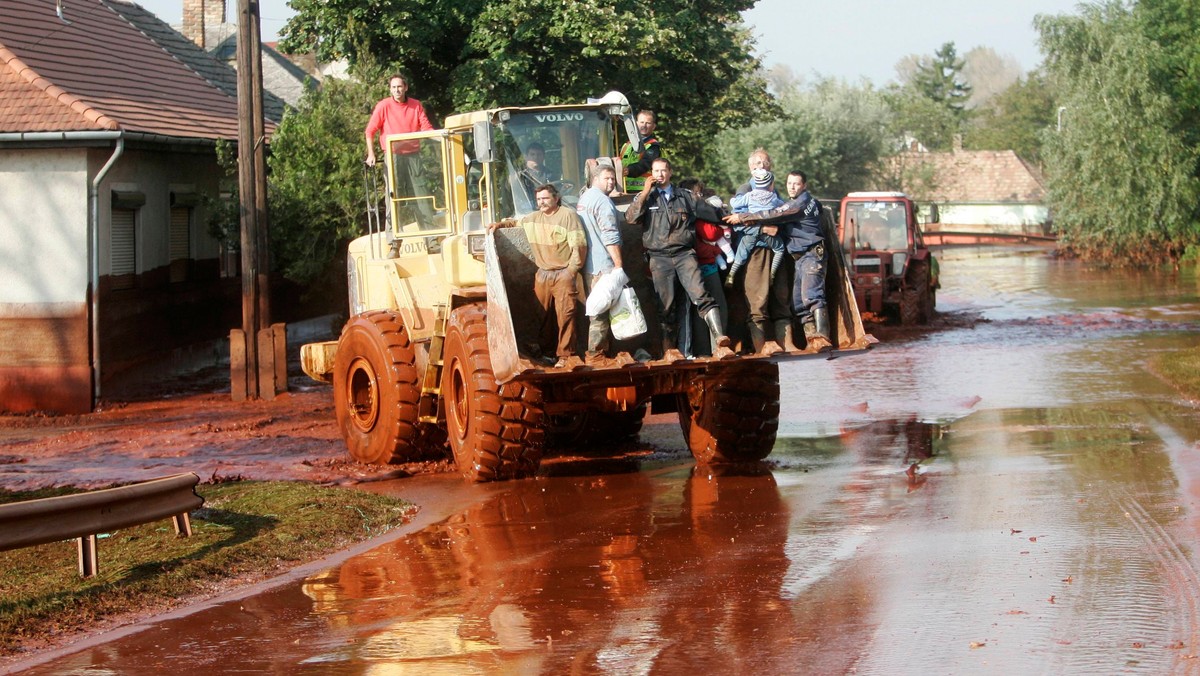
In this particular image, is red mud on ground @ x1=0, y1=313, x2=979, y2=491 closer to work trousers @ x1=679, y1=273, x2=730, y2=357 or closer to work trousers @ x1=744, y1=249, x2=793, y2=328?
work trousers @ x1=679, y1=273, x2=730, y2=357

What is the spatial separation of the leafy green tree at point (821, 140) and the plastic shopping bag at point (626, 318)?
3925cm

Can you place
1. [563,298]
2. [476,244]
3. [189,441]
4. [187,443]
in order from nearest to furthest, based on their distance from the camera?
[563,298]
[476,244]
[187,443]
[189,441]

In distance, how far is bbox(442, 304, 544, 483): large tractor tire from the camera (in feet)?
39.1

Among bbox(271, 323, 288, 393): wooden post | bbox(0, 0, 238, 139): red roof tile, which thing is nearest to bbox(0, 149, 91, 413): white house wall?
bbox(0, 0, 238, 139): red roof tile

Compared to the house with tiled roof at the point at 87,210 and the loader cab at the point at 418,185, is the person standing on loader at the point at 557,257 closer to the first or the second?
the loader cab at the point at 418,185

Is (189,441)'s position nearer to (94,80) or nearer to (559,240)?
(559,240)

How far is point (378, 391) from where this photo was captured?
14.2 m

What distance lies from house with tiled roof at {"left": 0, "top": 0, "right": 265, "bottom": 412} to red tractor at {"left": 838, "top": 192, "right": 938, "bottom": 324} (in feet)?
41.9

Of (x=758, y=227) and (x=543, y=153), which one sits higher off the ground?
(x=543, y=153)

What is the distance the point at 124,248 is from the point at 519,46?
7928 mm

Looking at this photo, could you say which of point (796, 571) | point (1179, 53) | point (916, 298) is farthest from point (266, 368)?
point (1179, 53)

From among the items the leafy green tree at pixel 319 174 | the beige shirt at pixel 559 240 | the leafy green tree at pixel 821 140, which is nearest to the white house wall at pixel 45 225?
the leafy green tree at pixel 319 174

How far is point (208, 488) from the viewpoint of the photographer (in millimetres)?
12406

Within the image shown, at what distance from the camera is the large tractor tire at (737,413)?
12.8 metres
